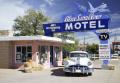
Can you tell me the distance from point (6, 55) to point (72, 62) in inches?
393

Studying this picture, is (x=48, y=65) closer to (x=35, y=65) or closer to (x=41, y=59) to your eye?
(x=41, y=59)

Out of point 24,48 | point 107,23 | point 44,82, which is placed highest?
point 107,23

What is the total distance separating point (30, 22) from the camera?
66.1 metres

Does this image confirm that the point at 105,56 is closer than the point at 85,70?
No

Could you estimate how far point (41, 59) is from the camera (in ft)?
102

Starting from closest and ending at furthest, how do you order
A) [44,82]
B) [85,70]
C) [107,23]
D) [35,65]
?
[44,82]
[85,70]
[35,65]
[107,23]

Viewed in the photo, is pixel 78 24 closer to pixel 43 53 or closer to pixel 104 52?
pixel 104 52

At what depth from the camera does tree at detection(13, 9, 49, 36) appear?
6500 cm

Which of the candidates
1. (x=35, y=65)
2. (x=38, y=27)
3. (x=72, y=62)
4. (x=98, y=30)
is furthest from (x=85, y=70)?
(x=38, y=27)

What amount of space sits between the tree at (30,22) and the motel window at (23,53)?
33.9 m

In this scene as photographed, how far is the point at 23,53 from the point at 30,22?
1413 inches

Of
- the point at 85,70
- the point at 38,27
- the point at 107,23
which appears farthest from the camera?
the point at 38,27

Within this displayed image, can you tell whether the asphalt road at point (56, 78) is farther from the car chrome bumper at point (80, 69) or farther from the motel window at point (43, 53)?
the motel window at point (43, 53)

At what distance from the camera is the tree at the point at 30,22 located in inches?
2559
